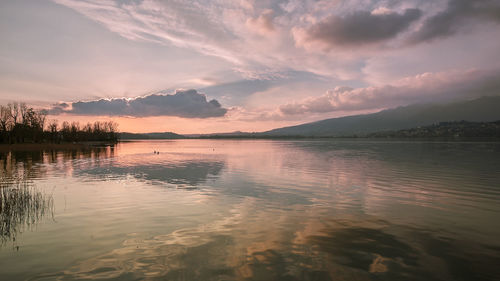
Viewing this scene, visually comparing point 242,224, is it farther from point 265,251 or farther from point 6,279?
point 6,279

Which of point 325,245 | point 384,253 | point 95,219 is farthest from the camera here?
point 95,219

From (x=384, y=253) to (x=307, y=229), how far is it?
15.8ft

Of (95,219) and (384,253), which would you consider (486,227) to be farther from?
(95,219)

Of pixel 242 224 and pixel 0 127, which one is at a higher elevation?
pixel 0 127

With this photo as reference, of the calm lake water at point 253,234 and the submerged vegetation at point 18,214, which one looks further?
the submerged vegetation at point 18,214

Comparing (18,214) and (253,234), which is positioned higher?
(18,214)

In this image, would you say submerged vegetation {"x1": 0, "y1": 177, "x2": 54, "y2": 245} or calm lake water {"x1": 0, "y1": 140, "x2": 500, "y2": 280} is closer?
calm lake water {"x1": 0, "y1": 140, "x2": 500, "y2": 280}

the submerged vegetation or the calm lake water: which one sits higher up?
the submerged vegetation

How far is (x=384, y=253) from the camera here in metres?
13.2

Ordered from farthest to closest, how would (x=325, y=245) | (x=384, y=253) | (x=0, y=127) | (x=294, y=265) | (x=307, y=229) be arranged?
(x=0, y=127) < (x=307, y=229) < (x=325, y=245) < (x=384, y=253) < (x=294, y=265)

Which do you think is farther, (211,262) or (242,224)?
(242,224)

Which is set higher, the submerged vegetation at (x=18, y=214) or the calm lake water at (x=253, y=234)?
the submerged vegetation at (x=18, y=214)

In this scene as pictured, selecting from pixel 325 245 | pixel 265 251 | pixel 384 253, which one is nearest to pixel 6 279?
pixel 265 251

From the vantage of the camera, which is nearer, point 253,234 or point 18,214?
point 253,234
